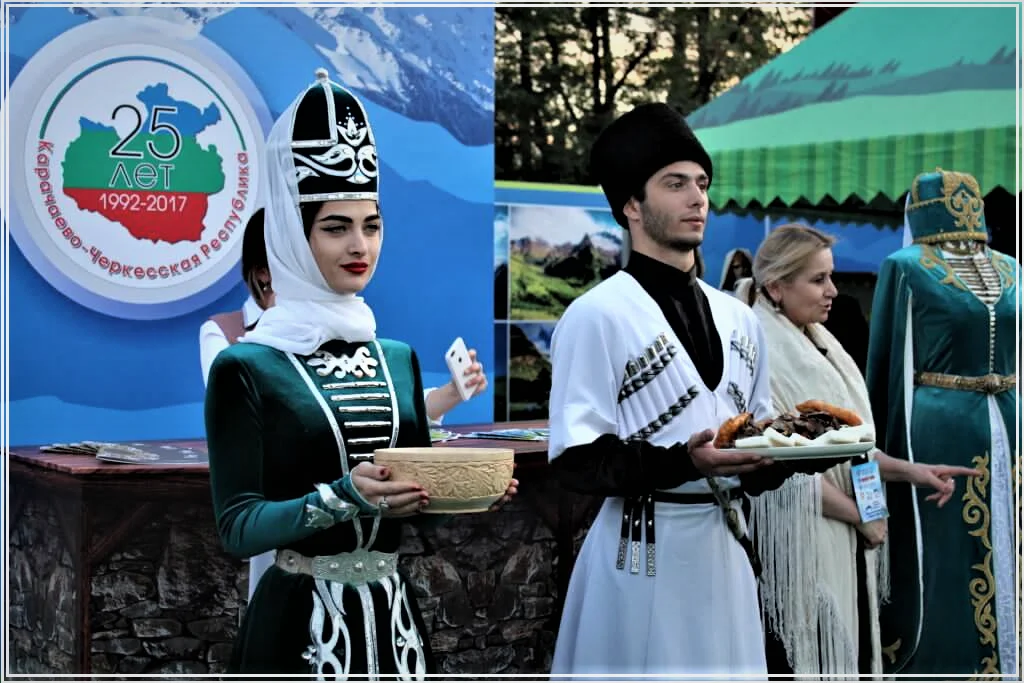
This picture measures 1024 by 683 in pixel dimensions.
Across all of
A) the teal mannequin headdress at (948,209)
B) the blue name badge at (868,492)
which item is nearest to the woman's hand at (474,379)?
the blue name badge at (868,492)

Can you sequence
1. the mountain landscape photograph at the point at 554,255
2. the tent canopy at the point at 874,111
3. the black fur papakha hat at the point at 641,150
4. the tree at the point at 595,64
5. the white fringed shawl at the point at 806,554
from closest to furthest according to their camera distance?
the black fur papakha hat at the point at 641,150, the white fringed shawl at the point at 806,554, the tent canopy at the point at 874,111, the mountain landscape photograph at the point at 554,255, the tree at the point at 595,64

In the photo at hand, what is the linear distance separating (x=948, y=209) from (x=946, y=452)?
899 millimetres

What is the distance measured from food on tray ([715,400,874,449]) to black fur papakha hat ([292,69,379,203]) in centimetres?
94

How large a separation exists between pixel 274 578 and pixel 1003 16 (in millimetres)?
5454

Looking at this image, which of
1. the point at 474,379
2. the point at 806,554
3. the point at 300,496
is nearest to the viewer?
the point at 300,496

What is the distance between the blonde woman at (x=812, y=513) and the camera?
4.28 m

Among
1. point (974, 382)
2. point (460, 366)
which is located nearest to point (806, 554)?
point (974, 382)

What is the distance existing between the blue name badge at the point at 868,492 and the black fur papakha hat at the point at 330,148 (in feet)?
7.26

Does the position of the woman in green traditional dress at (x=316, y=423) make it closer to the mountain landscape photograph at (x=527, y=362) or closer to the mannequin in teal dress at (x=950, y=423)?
the mannequin in teal dress at (x=950, y=423)

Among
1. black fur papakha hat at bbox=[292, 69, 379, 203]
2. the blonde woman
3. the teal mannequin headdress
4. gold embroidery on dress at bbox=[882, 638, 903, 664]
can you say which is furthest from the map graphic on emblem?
black fur papakha hat at bbox=[292, 69, 379, 203]

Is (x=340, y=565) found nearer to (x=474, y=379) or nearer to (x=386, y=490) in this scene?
(x=386, y=490)

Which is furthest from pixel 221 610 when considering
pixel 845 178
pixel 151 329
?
pixel 845 178

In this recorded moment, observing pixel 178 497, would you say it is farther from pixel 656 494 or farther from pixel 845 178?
pixel 845 178

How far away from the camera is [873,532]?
14.8 ft
